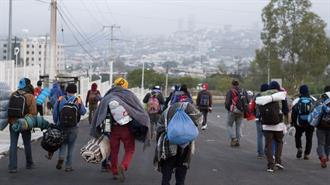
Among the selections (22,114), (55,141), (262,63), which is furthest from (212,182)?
(262,63)

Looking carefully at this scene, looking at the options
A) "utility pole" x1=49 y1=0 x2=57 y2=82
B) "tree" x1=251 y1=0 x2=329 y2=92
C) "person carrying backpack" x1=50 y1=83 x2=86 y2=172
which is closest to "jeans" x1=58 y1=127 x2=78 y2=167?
"person carrying backpack" x1=50 y1=83 x2=86 y2=172

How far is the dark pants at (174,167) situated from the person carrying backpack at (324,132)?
5052 millimetres

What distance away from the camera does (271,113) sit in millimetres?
11719

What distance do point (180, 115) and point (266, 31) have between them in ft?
172

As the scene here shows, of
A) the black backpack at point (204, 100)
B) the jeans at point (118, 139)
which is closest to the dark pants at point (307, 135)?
the jeans at point (118, 139)

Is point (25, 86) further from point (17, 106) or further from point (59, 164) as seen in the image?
point (59, 164)

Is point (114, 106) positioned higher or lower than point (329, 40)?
lower

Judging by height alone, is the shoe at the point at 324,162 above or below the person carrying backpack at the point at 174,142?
below

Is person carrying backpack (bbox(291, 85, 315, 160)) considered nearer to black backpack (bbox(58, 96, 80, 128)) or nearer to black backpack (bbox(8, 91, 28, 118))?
black backpack (bbox(58, 96, 80, 128))

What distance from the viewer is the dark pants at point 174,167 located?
27.3 feet

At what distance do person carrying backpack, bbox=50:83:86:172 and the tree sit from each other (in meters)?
48.2

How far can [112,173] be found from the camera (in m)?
10.7

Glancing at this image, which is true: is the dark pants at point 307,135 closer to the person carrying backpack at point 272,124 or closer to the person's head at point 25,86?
the person carrying backpack at point 272,124

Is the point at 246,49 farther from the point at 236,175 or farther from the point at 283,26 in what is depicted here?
the point at 236,175
